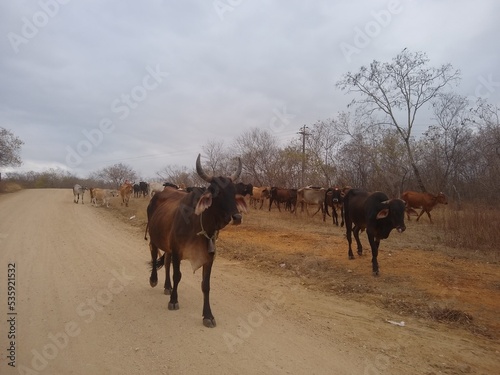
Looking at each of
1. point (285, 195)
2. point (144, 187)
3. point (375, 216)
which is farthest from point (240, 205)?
point (144, 187)

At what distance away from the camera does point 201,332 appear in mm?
4645

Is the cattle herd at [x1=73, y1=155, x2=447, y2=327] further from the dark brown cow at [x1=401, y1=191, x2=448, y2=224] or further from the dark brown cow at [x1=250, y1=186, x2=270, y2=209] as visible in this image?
the dark brown cow at [x1=250, y1=186, x2=270, y2=209]

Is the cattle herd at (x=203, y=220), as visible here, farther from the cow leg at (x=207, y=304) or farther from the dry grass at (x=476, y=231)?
the dry grass at (x=476, y=231)

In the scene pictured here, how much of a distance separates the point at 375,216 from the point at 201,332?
5405mm

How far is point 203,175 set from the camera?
4.88 meters

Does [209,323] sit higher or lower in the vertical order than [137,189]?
lower

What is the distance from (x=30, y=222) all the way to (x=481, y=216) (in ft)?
55.1

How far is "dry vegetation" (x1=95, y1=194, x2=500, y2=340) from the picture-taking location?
236 inches

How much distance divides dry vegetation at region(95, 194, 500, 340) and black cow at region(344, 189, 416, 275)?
0.72 m

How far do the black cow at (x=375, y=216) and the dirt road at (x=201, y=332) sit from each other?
233 cm

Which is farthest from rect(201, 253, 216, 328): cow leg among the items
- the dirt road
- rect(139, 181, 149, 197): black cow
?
rect(139, 181, 149, 197): black cow

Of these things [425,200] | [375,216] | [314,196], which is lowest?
[375,216]

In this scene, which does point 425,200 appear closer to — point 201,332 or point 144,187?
point 201,332

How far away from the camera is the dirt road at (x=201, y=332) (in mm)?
3924
